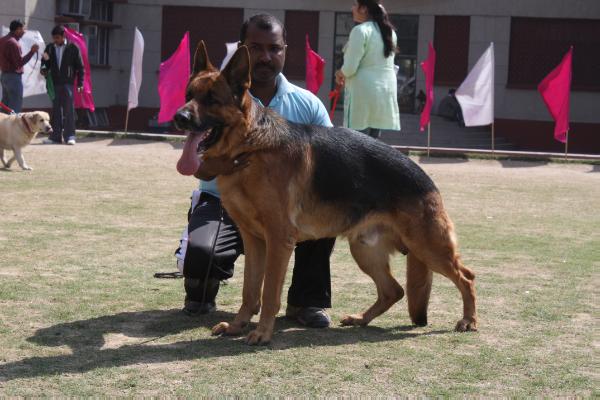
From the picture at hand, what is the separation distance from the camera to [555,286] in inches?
285

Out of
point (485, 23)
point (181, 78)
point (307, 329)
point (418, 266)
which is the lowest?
point (307, 329)

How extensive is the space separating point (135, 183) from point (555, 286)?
7.59 m

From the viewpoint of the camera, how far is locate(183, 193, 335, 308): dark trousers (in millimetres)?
6004

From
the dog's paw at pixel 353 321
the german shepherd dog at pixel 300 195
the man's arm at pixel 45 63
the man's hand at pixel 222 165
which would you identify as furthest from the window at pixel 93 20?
the man's hand at pixel 222 165

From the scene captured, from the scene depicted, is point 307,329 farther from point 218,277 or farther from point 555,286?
point 555,286

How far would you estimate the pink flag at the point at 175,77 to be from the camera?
20891 mm

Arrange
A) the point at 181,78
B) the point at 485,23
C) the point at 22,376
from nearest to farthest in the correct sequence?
1. the point at 22,376
2. the point at 181,78
3. the point at 485,23

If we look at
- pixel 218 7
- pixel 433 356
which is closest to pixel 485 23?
pixel 218 7

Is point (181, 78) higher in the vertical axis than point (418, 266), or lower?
higher

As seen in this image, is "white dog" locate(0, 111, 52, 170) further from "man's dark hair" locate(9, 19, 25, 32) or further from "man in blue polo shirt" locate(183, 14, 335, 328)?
"man in blue polo shirt" locate(183, 14, 335, 328)

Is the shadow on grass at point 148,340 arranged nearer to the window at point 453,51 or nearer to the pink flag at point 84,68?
the pink flag at point 84,68

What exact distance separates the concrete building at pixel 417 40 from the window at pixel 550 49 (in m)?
0.03

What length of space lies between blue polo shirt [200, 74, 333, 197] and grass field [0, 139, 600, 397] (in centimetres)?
116

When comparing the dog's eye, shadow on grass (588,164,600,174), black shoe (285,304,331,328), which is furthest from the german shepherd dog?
shadow on grass (588,164,600,174)
